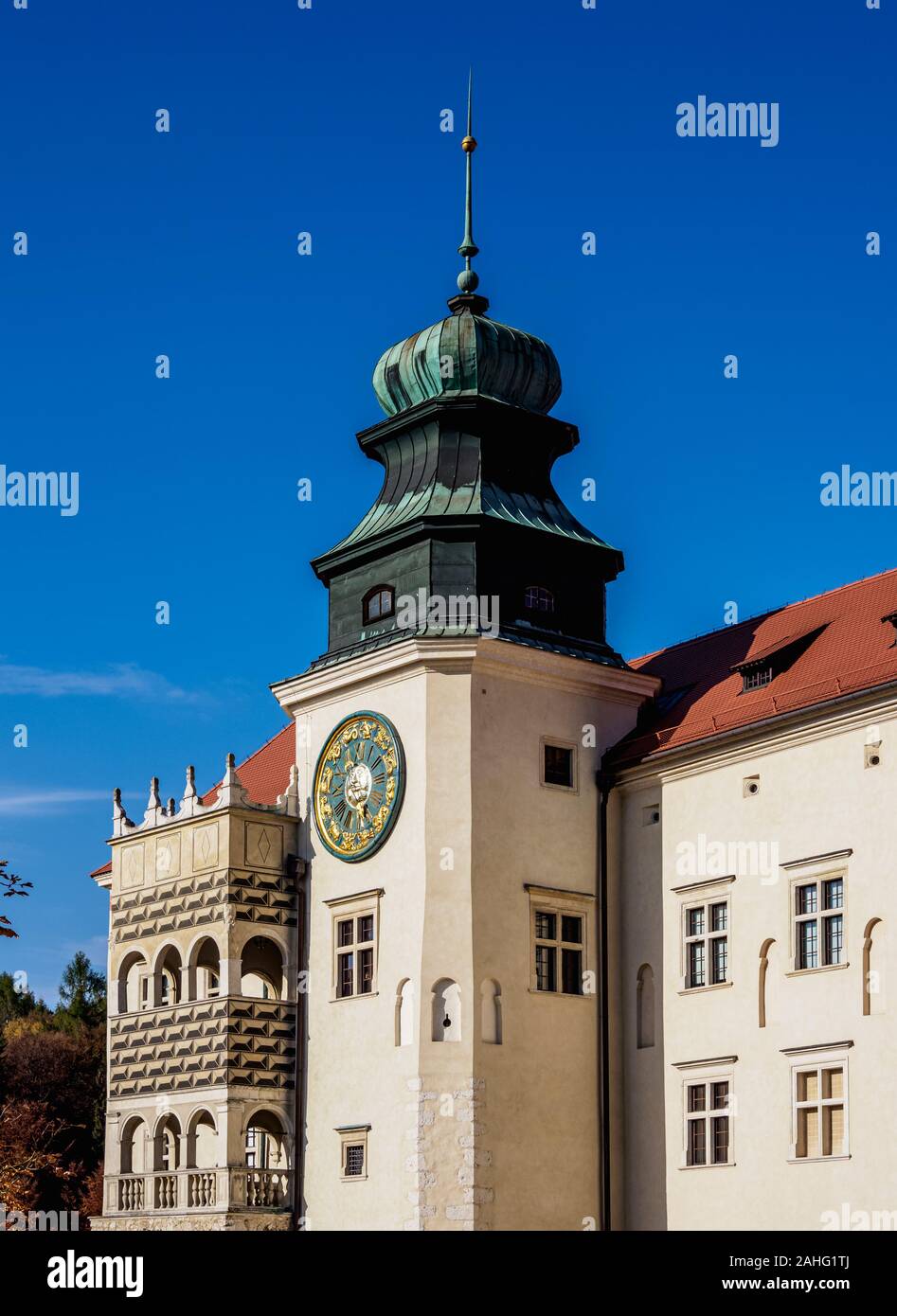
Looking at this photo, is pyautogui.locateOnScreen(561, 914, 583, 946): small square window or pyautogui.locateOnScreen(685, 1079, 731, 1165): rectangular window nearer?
pyautogui.locateOnScreen(685, 1079, 731, 1165): rectangular window

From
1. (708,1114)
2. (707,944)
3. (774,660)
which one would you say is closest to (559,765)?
(774,660)

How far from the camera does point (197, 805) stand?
123 feet

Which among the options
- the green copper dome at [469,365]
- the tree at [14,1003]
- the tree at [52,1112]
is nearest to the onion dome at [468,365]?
the green copper dome at [469,365]

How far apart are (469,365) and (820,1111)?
1461 centimetres

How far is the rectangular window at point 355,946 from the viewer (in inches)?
1382

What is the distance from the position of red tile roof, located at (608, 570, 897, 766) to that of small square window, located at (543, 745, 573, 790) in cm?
76

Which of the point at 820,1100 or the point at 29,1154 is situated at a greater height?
the point at 820,1100

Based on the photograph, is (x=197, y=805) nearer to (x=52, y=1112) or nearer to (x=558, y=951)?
(x=558, y=951)

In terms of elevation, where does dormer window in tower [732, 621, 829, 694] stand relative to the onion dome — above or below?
below

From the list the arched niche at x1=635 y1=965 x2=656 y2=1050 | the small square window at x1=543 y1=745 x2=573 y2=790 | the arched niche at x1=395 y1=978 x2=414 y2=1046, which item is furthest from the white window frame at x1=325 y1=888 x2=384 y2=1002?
the arched niche at x1=635 y1=965 x2=656 y2=1050

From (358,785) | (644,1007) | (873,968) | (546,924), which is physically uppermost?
(358,785)

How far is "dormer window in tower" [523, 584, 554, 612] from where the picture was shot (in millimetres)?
36656

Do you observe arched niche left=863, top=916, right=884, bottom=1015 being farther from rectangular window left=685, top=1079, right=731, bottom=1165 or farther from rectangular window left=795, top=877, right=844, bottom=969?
rectangular window left=685, top=1079, right=731, bottom=1165
